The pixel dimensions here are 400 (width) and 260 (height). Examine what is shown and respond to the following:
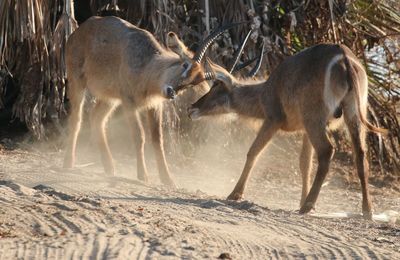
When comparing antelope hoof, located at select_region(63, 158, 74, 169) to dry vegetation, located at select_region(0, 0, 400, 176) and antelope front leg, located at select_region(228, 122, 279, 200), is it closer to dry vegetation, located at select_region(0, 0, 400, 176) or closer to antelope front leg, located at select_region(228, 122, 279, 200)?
dry vegetation, located at select_region(0, 0, 400, 176)

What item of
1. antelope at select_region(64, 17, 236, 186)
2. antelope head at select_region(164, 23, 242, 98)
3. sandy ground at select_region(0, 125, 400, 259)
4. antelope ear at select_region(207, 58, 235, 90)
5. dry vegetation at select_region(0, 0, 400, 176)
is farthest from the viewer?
dry vegetation at select_region(0, 0, 400, 176)

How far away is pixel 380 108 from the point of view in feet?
43.5

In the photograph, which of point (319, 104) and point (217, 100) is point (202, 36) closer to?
point (217, 100)

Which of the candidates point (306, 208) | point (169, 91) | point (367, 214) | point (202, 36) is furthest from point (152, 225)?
point (202, 36)

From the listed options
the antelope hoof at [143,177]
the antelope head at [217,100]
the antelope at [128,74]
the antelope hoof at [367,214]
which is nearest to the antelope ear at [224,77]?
the antelope head at [217,100]

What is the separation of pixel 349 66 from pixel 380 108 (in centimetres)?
515

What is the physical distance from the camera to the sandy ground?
5.51 m

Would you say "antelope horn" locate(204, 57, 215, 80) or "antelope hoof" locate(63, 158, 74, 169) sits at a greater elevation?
"antelope horn" locate(204, 57, 215, 80)

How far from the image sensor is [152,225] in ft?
20.2

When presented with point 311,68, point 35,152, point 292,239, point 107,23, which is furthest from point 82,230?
point 35,152

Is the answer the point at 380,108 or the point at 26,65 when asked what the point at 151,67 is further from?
the point at 380,108

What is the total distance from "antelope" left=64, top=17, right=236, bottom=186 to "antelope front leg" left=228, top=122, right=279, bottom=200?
0.95 metres

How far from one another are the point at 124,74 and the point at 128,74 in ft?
0.24

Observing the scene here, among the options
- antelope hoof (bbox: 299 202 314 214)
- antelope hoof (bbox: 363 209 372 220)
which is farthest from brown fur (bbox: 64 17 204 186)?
antelope hoof (bbox: 363 209 372 220)
